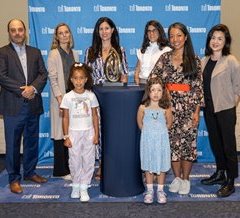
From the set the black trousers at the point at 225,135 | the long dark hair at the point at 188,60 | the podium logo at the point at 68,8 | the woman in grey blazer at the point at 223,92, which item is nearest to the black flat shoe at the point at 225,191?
the woman in grey blazer at the point at 223,92

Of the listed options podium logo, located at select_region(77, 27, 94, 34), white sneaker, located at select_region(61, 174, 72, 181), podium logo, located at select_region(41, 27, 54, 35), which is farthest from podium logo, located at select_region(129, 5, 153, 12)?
white sneaker, located at select_region(61, 174, 72, 181)

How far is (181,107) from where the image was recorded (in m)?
3.68

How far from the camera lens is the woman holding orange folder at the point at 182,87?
11.8ft

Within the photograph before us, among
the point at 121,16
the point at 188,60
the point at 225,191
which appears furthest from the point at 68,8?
the point at 225,191

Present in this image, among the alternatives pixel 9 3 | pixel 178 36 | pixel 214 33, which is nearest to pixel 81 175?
pixel 178 36

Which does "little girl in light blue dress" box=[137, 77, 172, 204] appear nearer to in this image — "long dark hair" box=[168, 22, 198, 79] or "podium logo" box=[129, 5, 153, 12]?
"long dark hair" box=[168, 22, 198, 79]

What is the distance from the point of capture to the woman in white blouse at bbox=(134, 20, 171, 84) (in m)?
4.18

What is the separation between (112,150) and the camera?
3.62m

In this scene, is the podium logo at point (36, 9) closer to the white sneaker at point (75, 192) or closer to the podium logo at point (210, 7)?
the podium logo at point (210, 7)

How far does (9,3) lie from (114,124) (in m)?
2.45

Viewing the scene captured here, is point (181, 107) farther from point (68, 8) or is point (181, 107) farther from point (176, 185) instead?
point (68, 8)

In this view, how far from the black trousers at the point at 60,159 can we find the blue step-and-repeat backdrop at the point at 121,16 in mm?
1288

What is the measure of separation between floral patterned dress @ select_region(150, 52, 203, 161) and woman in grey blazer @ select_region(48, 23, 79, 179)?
1012 mm

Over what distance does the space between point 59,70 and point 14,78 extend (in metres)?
0.53
